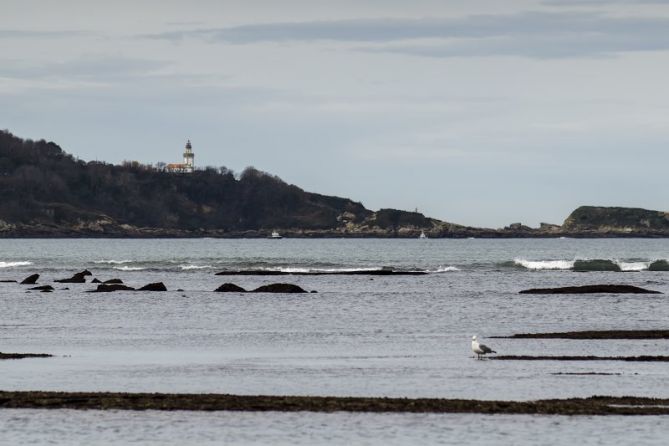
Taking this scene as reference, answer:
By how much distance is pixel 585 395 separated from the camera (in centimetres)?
3177

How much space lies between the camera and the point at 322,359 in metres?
41.6

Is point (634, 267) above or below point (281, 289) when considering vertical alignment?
above

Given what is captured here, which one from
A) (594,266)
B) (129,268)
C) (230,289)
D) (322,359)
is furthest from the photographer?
(129,268)

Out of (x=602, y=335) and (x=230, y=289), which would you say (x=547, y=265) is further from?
(x=602, y=335)

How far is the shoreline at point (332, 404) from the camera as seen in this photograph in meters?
28.9

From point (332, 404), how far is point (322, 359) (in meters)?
11.8

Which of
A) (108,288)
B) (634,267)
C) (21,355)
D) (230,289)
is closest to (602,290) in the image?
(230,289)

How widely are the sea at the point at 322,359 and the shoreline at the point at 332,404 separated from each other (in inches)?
21.9

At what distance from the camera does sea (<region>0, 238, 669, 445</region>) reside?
26.7 meters

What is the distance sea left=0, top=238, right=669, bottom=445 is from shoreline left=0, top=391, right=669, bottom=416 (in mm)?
556

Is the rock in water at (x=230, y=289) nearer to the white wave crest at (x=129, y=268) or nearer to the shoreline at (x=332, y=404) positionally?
the white wave crest at (x=129, y=268)

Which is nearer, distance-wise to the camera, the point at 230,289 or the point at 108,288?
the point at 108,288

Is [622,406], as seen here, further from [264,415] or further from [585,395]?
[264,415]

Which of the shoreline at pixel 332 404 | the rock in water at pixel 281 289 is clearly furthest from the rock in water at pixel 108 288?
the shoreline at pixel 332 404
